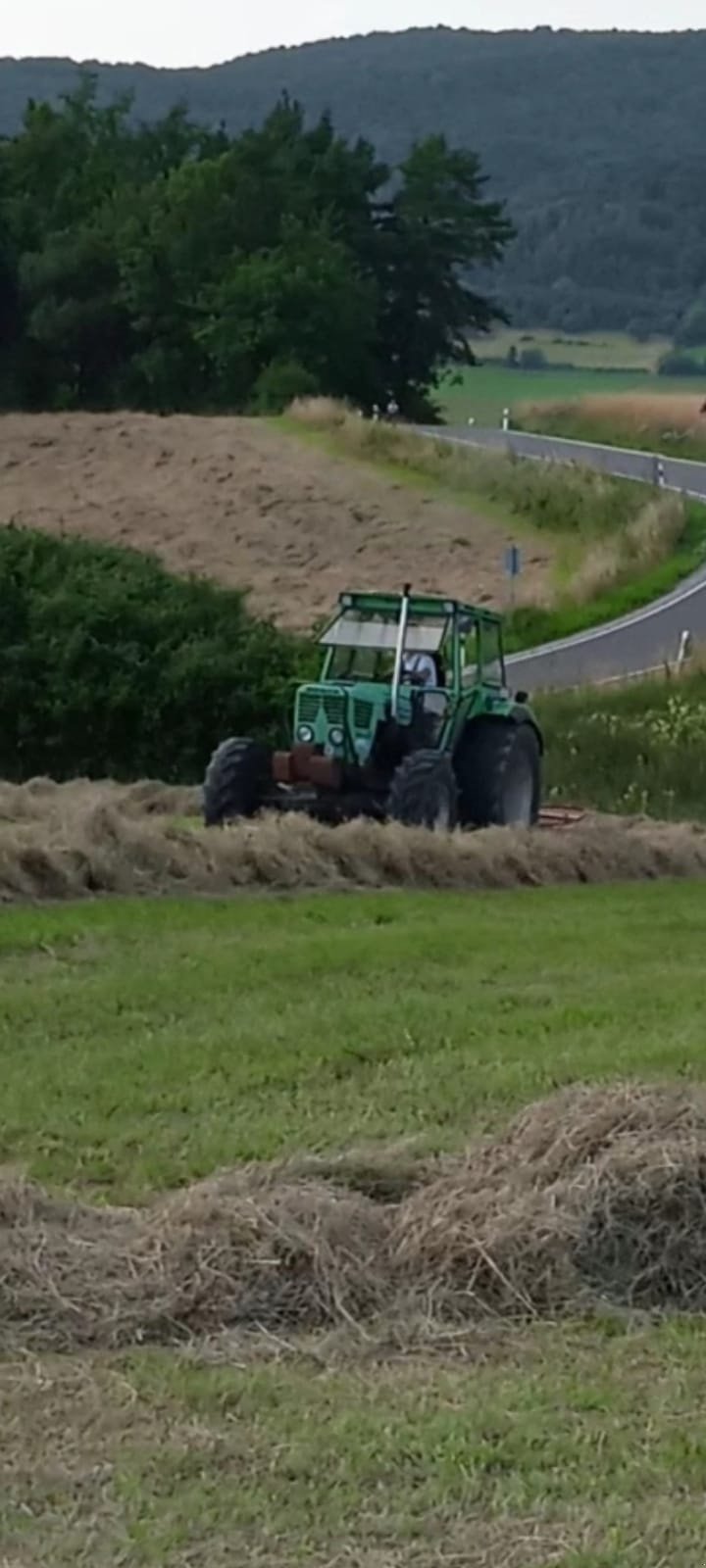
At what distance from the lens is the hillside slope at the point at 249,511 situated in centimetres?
4172

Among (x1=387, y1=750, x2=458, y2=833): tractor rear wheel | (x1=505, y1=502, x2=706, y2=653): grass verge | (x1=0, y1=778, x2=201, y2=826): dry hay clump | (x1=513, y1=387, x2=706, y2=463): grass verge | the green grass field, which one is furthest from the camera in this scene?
(x1=513, y1=387, x2=706, y2=463): grass verge

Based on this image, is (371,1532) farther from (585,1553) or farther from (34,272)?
(34,272)

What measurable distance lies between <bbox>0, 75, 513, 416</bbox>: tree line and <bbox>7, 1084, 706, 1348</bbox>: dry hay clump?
54.7m

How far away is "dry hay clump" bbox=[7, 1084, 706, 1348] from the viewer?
6.70 meters

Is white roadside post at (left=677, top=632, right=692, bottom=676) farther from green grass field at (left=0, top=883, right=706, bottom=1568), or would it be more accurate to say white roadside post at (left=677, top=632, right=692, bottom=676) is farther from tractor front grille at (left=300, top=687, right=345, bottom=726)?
green grass field at (left=0, top=883, right=706, bottom=1568)

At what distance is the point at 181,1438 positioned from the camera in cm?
584

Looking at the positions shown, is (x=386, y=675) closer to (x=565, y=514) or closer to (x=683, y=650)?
(x=683, y=650)

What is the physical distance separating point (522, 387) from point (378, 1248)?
8822 centimetres

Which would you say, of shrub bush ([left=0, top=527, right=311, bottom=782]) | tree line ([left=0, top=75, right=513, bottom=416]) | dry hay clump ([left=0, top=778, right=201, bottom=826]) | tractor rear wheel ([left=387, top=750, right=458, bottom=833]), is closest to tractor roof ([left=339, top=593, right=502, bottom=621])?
tractor rear wheel ([left=387, top=750, right=458, bottom=833])

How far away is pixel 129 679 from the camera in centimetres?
2866

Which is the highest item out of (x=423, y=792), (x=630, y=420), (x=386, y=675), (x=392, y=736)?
(x=386, y=675)

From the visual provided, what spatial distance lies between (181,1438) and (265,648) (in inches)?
930

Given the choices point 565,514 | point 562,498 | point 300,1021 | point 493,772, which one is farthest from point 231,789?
point 562,498

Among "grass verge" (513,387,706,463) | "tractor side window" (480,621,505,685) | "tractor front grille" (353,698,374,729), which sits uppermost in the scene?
"tractor side window" (480,621,505,685)
